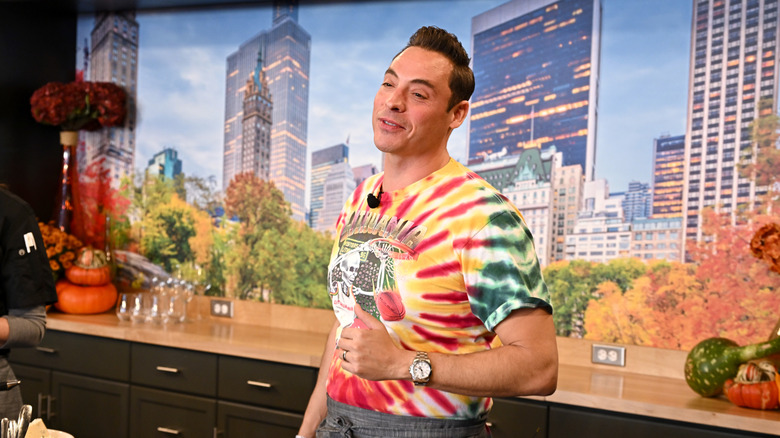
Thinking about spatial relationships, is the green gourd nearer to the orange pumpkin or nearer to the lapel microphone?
the lapel microphone

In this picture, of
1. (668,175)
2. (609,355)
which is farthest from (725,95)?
(609,355)

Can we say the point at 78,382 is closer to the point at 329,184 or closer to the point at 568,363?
the point at 329,184

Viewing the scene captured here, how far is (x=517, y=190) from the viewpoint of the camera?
9.30 ft

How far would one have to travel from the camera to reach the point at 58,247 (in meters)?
3.33

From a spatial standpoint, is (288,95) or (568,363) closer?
(568,363)

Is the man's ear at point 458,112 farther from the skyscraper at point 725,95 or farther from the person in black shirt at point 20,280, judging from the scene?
the skyscraper at point 725,95

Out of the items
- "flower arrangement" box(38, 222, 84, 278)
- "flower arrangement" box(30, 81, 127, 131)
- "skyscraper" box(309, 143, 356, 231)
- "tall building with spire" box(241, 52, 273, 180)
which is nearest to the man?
"skyscraper" box(309, 143, 356, 231)

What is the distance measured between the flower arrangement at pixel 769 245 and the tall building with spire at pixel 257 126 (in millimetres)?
2075

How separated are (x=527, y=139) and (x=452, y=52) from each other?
157 cm

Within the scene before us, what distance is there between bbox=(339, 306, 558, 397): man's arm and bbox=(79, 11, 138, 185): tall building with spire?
2.85 m

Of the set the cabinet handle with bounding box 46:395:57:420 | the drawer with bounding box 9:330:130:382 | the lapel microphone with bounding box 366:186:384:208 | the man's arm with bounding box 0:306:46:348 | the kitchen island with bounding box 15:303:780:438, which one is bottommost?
the cabinet handle with bounding box 46:395:57:420

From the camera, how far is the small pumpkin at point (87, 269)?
131 inches

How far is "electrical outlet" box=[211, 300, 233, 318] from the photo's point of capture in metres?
3.34

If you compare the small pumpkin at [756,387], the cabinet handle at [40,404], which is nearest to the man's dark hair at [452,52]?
the small pumpkin at [756,387]
